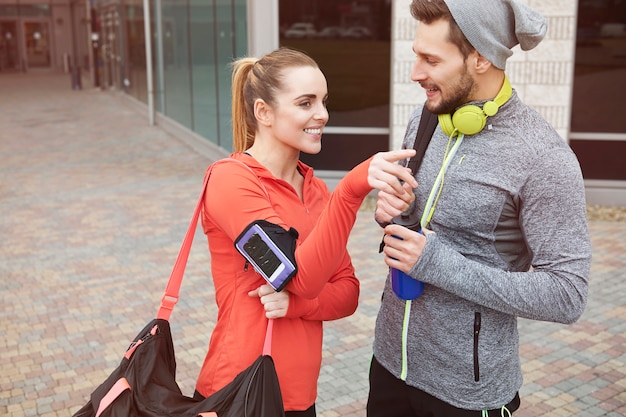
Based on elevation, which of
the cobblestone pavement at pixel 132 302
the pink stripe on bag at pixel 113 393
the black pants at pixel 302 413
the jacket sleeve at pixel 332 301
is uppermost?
the jacket sleeve at pixel 332 301

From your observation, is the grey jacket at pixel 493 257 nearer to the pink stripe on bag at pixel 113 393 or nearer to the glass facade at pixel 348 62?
the pink stripe on bag at pixel 113 393

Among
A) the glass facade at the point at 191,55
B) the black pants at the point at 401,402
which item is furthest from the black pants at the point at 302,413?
the glass facade at the point at 191,55

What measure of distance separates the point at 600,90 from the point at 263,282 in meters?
8.33

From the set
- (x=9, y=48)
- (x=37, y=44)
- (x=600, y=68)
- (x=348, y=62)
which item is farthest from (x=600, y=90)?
(x=37, y=44)

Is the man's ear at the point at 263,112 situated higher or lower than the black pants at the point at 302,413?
higher

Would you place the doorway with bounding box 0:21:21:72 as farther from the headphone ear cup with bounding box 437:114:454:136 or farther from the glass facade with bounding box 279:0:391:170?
the headphone ear cup with bounding box 437:114:454:136

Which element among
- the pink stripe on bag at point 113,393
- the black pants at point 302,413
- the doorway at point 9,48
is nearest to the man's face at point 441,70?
the black pants at point 302,413

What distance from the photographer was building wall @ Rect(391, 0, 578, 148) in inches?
342

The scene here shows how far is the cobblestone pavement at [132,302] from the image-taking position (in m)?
4.46

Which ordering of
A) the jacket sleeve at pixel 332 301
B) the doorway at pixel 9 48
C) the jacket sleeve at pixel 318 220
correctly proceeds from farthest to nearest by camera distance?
1. the doorway at pixel 9 48
2. the jacket sleeve at pixel 332 301
3. the jacket sleeve at pixel 318 220

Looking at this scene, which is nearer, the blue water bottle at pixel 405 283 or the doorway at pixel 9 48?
the blue water bottle at pixel 405 283

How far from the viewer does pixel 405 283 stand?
2014mm

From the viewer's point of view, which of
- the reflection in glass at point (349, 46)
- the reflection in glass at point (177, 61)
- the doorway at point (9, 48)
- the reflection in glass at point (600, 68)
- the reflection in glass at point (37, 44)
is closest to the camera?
the reflection in glass at point (600, 68)

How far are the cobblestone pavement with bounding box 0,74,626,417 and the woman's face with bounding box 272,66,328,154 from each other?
247 centimetres
